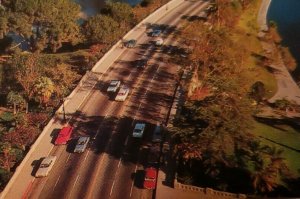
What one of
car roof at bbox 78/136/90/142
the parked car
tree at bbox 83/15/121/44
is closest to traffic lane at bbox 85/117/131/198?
car roof at bbox 78/136/90/142

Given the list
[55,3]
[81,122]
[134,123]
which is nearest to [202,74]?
[134,123]

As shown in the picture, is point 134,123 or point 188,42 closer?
point 134,123

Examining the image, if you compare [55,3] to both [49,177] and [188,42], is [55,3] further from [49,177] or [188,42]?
[49,177]

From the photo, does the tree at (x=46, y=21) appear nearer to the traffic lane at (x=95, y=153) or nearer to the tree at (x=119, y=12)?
the tree at (x=119, y=12)

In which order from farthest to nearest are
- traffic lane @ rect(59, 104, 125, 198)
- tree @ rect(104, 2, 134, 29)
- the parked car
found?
tree @ rect(104, 2, 134, 29), the parked car, traffic lane @ rect(59, 104, 125, 198)

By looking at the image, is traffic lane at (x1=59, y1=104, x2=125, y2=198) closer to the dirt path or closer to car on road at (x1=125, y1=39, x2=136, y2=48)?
car on road at (x1=125, y1=39, x2=136, y2=48)
